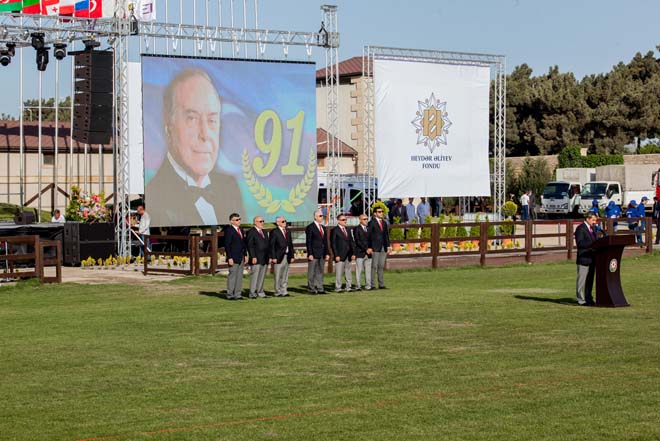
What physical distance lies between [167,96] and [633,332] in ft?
64.8

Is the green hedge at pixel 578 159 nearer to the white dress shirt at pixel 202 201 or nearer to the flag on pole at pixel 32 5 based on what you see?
the flag on pole at pixel 32 5

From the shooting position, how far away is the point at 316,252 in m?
23.8

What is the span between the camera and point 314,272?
23969 millimetres

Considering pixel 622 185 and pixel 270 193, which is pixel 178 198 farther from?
pixel 622 185

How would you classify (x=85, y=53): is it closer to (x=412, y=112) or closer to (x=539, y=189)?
(x=412, y=112)

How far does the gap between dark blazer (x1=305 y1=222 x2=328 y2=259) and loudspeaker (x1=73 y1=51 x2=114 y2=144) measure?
453 inches

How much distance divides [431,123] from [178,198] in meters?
12.4

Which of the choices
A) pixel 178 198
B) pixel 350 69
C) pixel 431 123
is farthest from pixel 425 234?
pixel 350 69

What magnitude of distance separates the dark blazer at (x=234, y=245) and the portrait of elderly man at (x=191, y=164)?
33.1ft

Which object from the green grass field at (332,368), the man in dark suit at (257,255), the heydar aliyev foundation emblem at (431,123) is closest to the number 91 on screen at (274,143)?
the heydar aliyev foundation emblem at (431,123)

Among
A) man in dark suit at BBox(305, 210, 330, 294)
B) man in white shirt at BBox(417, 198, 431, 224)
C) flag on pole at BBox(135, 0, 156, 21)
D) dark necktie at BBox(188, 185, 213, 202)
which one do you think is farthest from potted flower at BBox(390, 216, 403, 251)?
flag on pole at BBox(135, 0, 156, 21)

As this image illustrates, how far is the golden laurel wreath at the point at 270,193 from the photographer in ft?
114

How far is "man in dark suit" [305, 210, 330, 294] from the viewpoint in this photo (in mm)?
23859

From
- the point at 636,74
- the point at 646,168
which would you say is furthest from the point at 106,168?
the point at 636,74
